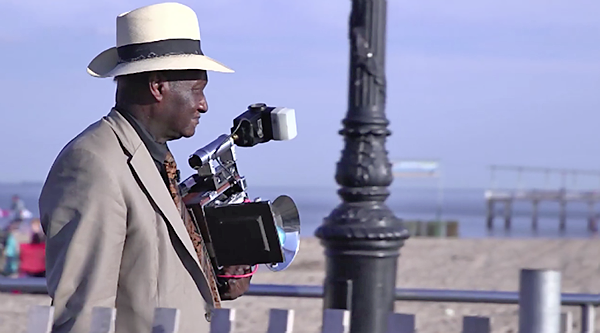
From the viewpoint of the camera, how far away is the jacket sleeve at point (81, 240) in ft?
8.33

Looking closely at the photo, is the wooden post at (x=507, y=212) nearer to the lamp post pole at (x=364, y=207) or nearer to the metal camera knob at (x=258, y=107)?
the lamp post pole at (x=364, y=207)

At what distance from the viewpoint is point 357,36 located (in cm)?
553

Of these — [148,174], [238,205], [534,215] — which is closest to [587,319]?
[238,205]

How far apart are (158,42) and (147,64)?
125 mm

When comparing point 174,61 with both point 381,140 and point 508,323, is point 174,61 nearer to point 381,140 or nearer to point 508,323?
point 381,140

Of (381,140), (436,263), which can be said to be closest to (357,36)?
(381,140)

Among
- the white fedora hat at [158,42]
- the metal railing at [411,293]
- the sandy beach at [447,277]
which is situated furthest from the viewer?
the sandy beach at [447,277]

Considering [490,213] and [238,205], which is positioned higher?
[238,205]

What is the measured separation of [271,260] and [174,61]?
2.14 ft

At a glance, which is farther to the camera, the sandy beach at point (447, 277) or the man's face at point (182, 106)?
the sandy beach at point (447, 277)

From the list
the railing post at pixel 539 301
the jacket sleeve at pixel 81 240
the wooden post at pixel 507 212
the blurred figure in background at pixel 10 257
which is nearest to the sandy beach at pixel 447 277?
the jacket sleeve at pixel 81 240

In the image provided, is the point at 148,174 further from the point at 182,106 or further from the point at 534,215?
→ the point at 534,215

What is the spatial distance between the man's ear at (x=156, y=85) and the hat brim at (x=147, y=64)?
0.14 ft

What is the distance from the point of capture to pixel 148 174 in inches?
110
